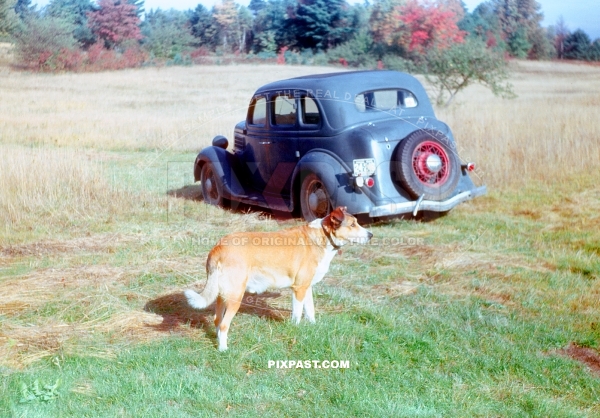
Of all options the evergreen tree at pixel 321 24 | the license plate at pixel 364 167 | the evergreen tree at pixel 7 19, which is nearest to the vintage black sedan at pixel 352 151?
the license plate at pixel 364 167

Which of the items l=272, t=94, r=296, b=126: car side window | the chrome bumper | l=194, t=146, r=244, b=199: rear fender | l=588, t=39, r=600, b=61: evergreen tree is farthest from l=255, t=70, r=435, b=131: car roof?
l=588, t=39, r=600, b=61: evergreen tree

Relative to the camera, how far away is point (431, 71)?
2084cm

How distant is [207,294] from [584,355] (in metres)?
2.84

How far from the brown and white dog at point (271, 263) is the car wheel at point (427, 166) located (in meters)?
3.19

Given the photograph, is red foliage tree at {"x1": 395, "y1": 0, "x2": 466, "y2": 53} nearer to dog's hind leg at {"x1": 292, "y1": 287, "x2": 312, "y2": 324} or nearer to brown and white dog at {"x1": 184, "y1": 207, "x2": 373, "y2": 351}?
brown and white dog at {"x1": 184, "y1": 207, "x2": 373, "y2": 351}

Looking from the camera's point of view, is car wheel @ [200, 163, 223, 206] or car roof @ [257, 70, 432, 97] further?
car wheel @ [200, 163, 223, 206]

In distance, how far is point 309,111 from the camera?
959 cm

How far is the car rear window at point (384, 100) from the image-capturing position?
30.9 feet

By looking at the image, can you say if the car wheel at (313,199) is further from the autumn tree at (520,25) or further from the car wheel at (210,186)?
the autumn tree at (520,25)

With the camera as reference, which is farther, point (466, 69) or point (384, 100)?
point (466, 69)

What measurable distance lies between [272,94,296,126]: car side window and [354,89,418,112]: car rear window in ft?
3.24

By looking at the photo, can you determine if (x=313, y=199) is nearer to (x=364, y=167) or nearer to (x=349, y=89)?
(x=364, y=167)

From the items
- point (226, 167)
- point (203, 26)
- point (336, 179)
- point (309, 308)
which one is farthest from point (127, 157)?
point (309, 308)

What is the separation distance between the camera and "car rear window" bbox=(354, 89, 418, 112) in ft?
30.9
